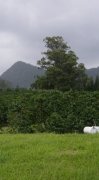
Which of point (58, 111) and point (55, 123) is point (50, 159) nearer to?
point (55, 123)

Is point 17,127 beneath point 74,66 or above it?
beneath

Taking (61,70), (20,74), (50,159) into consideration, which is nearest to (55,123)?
(50,159)

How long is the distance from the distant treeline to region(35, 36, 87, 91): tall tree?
30224 millimetres

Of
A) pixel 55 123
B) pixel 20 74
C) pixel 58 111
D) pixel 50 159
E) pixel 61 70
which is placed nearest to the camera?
pixel 50 159

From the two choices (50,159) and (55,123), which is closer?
(50,159)

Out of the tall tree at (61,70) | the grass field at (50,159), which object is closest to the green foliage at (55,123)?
the grass field at (50,159)

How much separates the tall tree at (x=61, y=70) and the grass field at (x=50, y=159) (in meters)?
39.1

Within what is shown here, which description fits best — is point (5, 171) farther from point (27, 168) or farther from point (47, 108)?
point (47, 108)

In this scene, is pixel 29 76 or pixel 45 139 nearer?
pixel 45 139

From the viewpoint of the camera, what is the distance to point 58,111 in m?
17.9

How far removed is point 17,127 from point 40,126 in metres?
0.83

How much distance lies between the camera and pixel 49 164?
7320mm

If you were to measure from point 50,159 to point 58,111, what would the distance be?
10283 millimetres

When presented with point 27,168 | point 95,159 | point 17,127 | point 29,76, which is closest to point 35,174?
point 27,168
